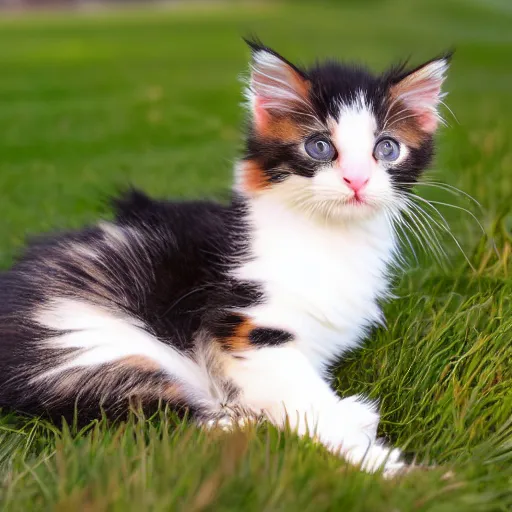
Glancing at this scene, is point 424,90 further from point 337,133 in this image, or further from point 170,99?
point 170,99

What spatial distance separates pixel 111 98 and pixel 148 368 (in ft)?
22.5

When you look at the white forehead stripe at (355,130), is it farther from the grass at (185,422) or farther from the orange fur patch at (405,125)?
the grass at (185,422)

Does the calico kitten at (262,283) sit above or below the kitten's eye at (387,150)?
below

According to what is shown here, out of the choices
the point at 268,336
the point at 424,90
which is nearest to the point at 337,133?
the point at 424,90

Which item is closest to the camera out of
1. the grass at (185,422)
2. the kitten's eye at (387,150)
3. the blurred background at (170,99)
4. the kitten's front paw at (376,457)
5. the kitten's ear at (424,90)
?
the grass at (185,422)

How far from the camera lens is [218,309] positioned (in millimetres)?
2420

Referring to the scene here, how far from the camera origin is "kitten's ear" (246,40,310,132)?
239 cm

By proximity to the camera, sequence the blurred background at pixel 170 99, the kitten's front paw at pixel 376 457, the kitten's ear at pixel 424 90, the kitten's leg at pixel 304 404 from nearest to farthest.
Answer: the kitten's front paw at pixel 376 457 → the kitten's leg at pixel 304 404 → the kitten's ear at pixel 424 90 → the blurred background at pixel 170 99

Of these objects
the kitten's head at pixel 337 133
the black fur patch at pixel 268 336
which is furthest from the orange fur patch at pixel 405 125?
the black fur patch at pixel 268 336

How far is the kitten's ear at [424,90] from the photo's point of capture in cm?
247

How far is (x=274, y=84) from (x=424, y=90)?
521 millimetres

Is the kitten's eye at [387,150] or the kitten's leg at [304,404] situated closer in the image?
the kitten's leg at [304,404]

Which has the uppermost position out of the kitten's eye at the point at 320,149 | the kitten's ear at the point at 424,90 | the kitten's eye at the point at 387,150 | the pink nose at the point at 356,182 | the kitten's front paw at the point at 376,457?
the kitten's ear at the point at 424,90

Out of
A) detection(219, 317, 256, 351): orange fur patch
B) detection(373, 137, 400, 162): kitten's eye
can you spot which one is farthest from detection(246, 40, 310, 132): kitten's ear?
detection(219, 317, 256, 351): orange fur patch
